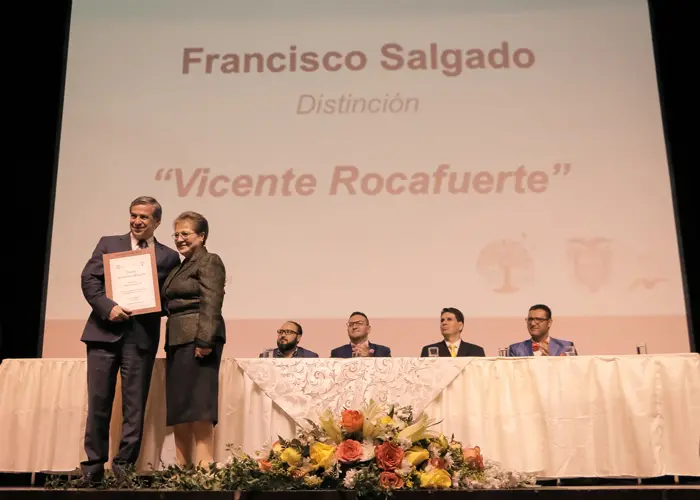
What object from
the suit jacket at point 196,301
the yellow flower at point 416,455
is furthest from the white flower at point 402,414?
the suit jacket at point 196,301

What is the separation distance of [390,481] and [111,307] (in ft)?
5.84

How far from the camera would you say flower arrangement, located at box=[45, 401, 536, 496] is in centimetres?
236

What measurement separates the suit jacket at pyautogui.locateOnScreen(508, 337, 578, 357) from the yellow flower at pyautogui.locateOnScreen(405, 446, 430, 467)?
2387 mm

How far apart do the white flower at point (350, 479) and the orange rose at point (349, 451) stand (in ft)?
0.14

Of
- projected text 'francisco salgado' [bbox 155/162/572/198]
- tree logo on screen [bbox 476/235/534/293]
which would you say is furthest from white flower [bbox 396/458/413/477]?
projected text 'francisco salgado' [bbox 155/162/572/198]

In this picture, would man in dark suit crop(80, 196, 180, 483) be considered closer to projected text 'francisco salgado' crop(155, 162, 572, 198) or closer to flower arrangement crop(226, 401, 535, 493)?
flower arrangement crop(226, 401, 535, 493)

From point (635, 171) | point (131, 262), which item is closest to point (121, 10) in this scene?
point (131, 262)

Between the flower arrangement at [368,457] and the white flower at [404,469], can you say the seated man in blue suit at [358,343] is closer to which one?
the flower arrangement at [368,457]

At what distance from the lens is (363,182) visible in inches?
214

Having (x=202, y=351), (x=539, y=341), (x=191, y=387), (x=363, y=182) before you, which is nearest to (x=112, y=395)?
(x=191, y=387)

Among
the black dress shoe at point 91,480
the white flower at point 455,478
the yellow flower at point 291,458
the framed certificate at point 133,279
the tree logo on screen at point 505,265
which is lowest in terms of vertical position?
the black dress shoe at point 91,480

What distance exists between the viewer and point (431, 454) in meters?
2.52

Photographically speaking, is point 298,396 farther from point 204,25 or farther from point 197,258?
point 204,25

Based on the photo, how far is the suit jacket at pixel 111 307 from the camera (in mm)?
3473
